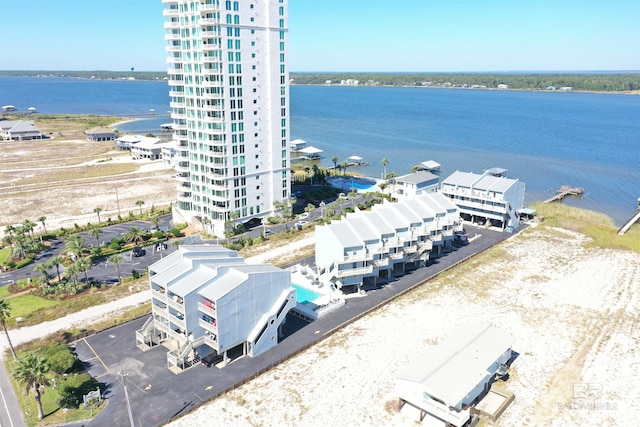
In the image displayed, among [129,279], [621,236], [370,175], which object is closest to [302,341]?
[129,279]

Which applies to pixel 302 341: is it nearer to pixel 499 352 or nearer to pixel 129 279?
pixel 499 352

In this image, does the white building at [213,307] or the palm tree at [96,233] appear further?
the palm tree at [96,233]

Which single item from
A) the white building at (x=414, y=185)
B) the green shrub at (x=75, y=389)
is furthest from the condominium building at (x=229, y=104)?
the green shrub at (x=75, y=389)

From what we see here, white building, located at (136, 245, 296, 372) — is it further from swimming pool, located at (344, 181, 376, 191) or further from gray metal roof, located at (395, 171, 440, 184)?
swimming pool, located at (344, 181, 376, 191)

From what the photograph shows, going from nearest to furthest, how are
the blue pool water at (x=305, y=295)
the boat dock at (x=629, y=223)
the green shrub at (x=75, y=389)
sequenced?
the green shrub at (x=75, y=389) → the blue pool water at (x=305, y=295) → the boat dock at (x=629, y=223)

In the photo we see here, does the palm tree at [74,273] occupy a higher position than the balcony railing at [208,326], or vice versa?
the balcony railing at [208,326]

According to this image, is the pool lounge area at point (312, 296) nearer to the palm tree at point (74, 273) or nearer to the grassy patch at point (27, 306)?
the palm tree at point (74, 273)
